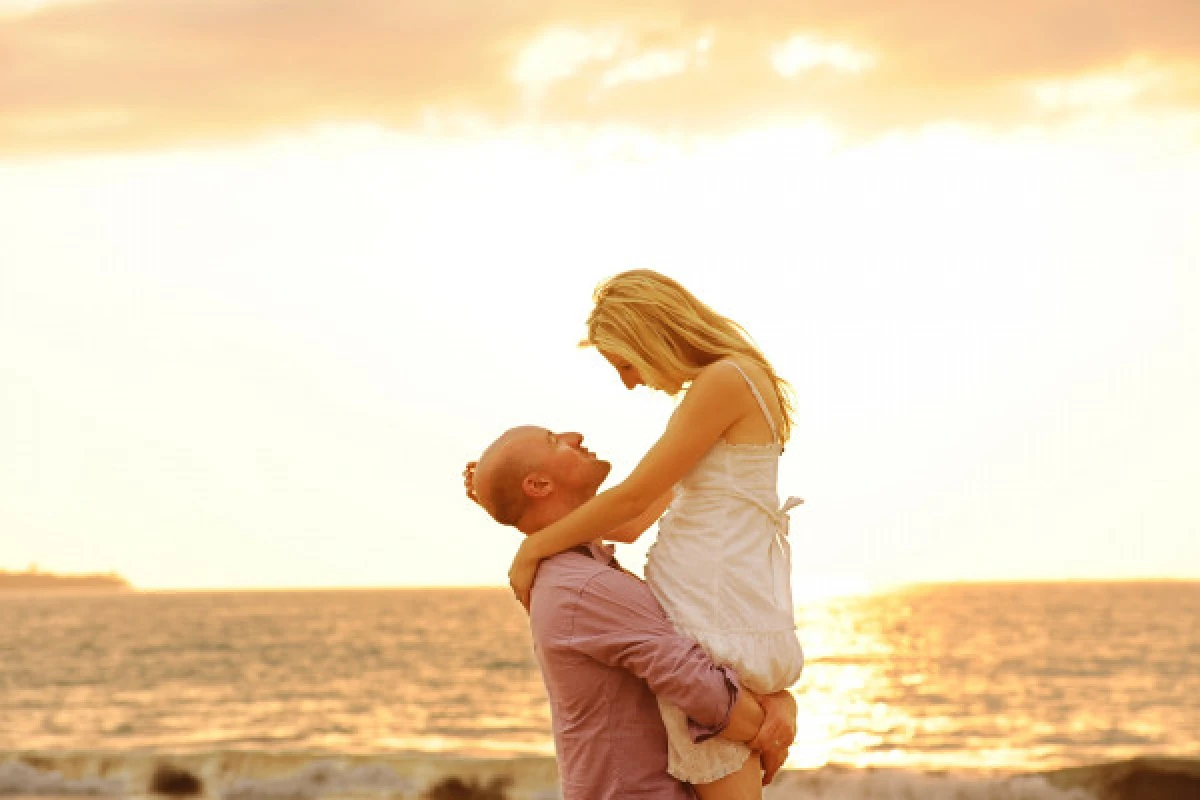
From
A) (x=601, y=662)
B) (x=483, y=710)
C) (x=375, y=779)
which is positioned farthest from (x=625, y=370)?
(x=483, y=710)

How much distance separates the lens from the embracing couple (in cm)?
324

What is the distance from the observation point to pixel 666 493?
11.8 feet

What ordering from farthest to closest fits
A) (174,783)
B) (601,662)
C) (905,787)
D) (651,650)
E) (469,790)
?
(174,783) → (469,790) → (905,787) → (601,662) → (651,650)

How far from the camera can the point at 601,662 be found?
128 inches

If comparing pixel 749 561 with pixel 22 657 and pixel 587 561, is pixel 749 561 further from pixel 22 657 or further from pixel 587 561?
pixel 22 657

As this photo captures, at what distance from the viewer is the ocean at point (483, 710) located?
13586 millimetres

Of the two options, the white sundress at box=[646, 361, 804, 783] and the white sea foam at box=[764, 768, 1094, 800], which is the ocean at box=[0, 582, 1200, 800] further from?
the white sundress at box=[646, 361, 804, 783]

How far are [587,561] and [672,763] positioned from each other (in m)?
0.44

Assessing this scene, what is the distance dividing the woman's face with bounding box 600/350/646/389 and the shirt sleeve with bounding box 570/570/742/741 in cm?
42

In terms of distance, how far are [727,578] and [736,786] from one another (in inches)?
16.9

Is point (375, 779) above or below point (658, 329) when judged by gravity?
below

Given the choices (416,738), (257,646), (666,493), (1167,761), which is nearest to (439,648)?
(257,646)

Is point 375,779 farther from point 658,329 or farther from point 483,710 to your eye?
point 483,710

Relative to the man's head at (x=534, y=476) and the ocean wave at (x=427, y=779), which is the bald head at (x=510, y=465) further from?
the ocean wave at (x=427, y=779)
